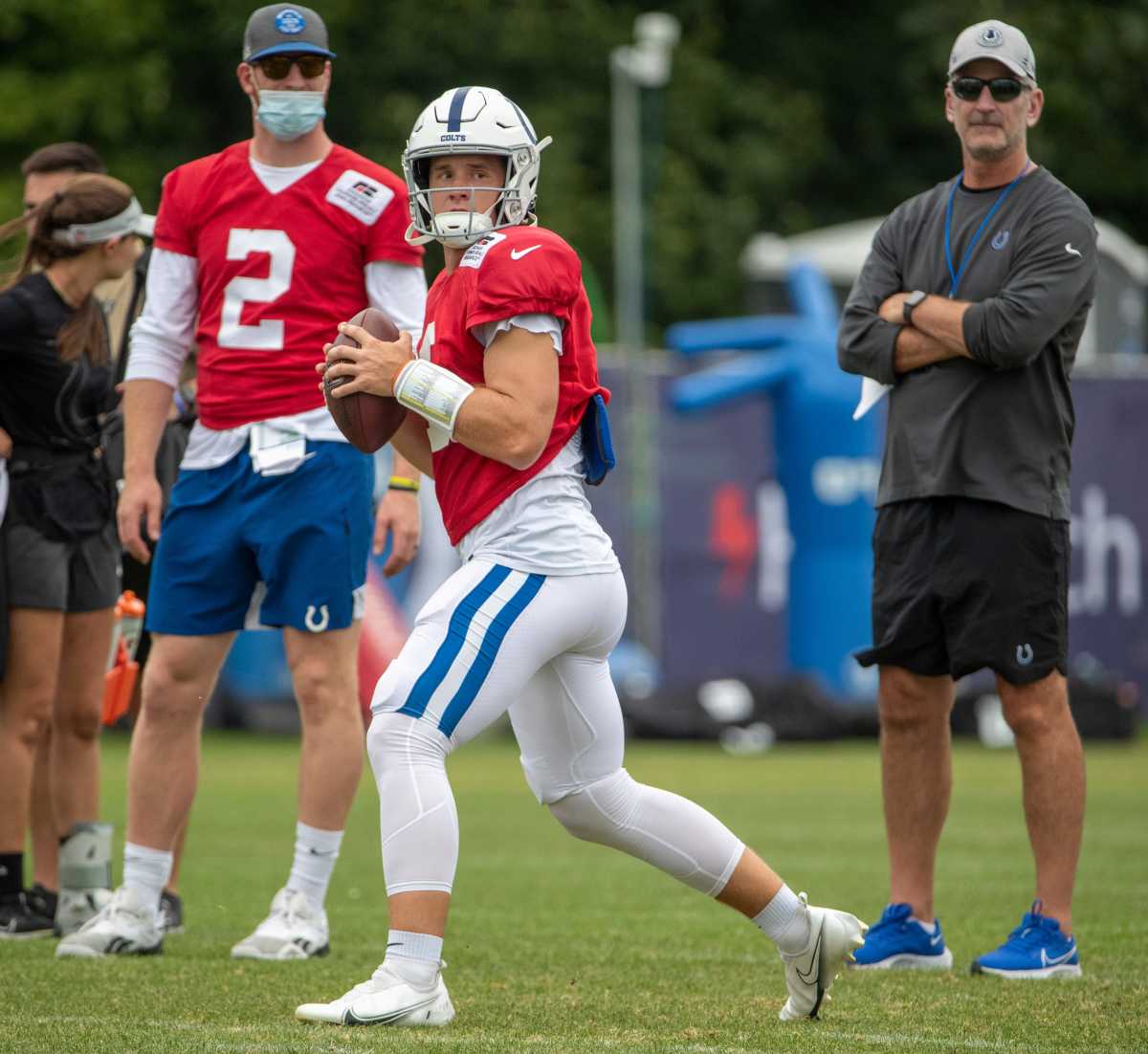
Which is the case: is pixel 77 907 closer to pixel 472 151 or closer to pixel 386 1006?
pixel 386 1006

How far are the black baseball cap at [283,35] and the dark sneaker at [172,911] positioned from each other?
96.5 inches

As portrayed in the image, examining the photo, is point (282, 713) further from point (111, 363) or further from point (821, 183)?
point (821, 183)

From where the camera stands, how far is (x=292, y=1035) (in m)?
4.62

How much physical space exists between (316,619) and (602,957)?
120cm

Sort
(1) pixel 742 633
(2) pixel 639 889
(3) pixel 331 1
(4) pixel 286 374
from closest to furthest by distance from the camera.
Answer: (4) pixel 286 374
(2) pixel 639 889
(1) pixel 742 633
(3) pixel 331 1

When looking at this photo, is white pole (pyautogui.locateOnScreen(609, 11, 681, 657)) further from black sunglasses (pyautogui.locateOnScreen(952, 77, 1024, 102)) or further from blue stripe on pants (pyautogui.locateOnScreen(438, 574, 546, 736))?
blue stripe on pants (pyautogui.locateOnScreen(438, 574, 546, 736))

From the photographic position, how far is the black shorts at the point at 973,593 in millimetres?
5805

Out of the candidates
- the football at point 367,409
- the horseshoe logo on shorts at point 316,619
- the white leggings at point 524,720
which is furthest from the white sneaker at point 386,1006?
the horseshoe logo on shorts at point 316,619

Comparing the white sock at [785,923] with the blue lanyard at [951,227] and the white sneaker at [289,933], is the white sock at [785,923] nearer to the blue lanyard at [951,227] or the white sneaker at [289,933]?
the white sneaker at [289,933]

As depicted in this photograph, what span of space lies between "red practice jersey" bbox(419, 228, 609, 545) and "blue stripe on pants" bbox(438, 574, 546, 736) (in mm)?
256

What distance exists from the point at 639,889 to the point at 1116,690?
28.6 ft

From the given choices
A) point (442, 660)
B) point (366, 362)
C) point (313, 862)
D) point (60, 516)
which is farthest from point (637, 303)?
point (442, 660)

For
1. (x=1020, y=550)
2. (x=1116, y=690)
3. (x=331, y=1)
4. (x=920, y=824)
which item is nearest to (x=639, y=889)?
(x=920, y=824)

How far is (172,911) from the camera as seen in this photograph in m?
6.60
